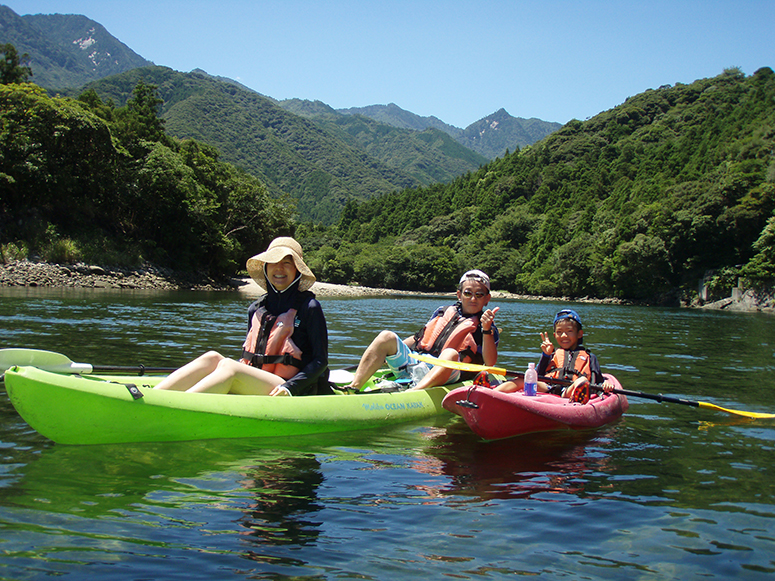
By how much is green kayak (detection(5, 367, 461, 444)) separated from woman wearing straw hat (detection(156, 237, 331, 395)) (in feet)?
0.56

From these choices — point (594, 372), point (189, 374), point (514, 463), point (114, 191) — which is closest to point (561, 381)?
point (594, 372)

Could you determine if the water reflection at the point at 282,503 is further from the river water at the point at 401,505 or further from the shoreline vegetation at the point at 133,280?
the shoreline vegetation at the point at 133,280

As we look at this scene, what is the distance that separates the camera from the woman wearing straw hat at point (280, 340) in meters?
4.95

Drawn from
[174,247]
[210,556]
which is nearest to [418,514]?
[210,556]

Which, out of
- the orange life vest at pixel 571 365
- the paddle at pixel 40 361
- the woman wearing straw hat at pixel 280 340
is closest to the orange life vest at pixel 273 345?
the woman wearing straw hat at pixel 280 340

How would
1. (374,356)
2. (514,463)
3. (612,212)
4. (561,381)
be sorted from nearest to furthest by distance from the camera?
(514,463) < (374,356) < (561,381) < (612,212)

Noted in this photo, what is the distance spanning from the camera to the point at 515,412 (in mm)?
5254

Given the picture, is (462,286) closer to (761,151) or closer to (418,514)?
(418,514)

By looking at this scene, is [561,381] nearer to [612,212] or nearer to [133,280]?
[133,280]

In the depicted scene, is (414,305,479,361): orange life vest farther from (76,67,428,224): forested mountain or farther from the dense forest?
(76,67,428,224): forested mountain

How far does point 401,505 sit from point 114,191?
4047 centimetres

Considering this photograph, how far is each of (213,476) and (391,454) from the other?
1.54 meters

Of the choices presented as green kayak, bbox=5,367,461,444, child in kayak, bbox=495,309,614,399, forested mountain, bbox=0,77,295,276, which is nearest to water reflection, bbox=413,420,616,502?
child in kayak, bbox=495,309,614,399

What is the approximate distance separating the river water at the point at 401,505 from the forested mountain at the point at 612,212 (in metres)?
44.0
